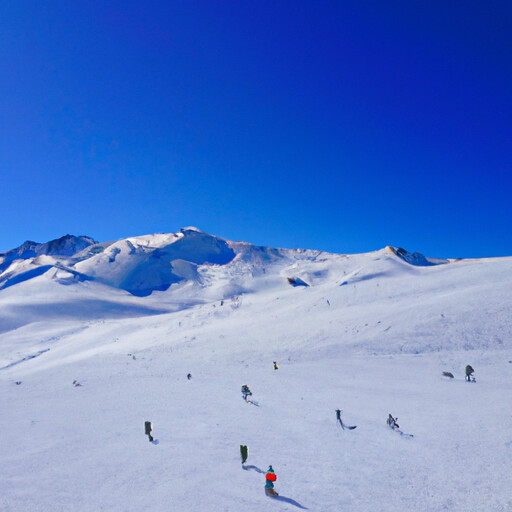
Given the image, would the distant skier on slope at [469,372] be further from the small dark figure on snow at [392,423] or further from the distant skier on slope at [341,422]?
the distant skier on slope at [341,422]

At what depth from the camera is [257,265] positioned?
130 meters

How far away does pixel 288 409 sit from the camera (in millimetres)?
15852

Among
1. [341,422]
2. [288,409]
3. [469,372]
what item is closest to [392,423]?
[341,422]

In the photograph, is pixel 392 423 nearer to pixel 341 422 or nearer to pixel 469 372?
pixel 341 422

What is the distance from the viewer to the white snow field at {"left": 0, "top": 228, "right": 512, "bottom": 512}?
30.9ft

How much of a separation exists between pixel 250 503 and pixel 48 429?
31.1ft

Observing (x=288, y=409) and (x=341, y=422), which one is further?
(x=288, y=409)

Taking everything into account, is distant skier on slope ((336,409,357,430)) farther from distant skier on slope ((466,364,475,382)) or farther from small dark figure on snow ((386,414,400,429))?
distant skier on slope ((466,364,475,382))

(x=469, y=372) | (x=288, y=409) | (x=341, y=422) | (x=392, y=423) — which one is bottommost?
(x=392, y=423)

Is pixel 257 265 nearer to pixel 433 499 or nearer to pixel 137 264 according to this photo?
pixel 137 264

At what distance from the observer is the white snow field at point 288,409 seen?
30.9 feet

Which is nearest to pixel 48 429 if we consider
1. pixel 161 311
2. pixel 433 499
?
pixel 433 499

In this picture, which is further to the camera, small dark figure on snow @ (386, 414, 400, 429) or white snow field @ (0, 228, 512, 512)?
small dark figure on snow @ (386, 414, 400, 429)

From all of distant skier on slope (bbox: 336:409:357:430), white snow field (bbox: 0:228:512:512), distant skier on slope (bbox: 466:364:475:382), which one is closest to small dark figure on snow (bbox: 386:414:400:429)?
white snow field (bbox: 0:228:512:512)
